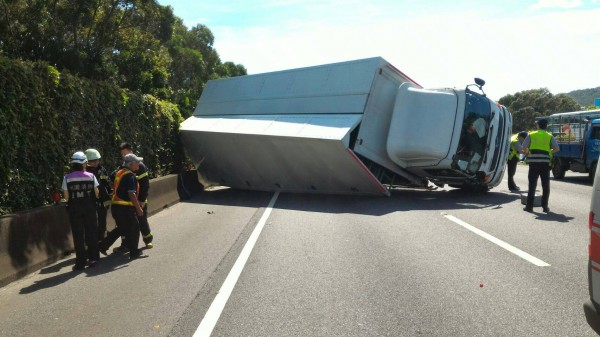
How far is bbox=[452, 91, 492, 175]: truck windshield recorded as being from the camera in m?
13.8

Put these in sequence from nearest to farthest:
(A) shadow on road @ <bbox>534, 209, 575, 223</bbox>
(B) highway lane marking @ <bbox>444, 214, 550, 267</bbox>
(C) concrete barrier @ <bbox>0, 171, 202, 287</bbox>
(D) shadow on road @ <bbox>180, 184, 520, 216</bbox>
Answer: (C) concrete barrier @ <bbox>0, 171, 202, 287</bbox> → (B) highway lane marking @ <bbox>444, 214, 550, 267</bbox> → (A) shadow on road @ <bbox>534, 209, 575, 223</bbox> → (D) shadow on road @ <bbox>180, 184, 520, 216</bbox>

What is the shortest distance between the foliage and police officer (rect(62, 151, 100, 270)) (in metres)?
75.3

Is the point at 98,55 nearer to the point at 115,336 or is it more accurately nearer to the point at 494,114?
the point at 494,114

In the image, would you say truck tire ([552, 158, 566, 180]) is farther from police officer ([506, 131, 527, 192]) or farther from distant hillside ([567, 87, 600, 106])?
distant hillside ([567, 87, 600, 106])

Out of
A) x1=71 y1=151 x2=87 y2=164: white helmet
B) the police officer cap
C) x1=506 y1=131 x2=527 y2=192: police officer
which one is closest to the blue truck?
x1=506 y1=131 x2=527 y2=192: police officer

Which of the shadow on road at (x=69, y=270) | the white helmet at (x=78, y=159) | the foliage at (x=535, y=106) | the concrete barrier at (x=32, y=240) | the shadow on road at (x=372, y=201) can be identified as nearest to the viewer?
the shadow on road at (x=69, y=270)

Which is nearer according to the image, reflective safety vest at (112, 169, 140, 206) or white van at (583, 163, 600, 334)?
white van at (583, 163, 600, 334)

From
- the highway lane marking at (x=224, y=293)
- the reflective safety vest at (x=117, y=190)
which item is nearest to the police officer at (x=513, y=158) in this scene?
the highway lane marking at (x=224, y=293)

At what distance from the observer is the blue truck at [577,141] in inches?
711

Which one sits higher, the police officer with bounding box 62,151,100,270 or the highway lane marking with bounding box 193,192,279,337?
the police officer with bounding box 62,151,100,270

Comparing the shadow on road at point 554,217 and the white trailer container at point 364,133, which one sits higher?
the white trailer container at point 364,133

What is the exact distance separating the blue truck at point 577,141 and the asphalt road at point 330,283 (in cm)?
852

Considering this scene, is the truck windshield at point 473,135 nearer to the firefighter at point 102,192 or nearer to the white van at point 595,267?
the firefighter at point 102,192

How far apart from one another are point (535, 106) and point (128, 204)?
3257 inches
